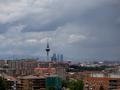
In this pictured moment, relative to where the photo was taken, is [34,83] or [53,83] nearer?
[53,83]

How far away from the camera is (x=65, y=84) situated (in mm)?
54906

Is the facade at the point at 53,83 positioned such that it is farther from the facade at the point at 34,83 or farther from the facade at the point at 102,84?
the facade at the point at 34,83

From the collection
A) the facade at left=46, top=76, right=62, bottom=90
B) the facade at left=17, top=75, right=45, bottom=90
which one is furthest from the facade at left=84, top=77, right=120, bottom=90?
the facade at left=46, top=76, right=62, bottom=90

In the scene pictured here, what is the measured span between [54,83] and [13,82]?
15.0m

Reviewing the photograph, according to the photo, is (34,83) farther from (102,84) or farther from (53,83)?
(53,83)

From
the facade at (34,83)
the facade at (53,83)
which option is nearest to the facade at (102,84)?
the facade at (34,83)

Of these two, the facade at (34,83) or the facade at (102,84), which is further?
the facade at (34,83)

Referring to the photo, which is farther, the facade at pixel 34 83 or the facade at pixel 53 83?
the facade at pixel 34 83

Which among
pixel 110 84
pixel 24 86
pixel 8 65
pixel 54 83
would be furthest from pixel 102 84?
pixel 8 65

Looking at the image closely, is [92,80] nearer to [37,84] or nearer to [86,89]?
[86,89]

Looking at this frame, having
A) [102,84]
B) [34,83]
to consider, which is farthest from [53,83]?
[34,83]

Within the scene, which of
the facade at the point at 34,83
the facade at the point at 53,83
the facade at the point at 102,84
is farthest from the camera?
the facade at the point at 34,83

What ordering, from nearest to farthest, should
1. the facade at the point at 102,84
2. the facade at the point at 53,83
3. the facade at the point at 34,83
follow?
the facade at the point at 53,83 < the facade at the point at 102,84 < the facade at the point at 34,83

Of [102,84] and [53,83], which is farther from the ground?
[53,83]
